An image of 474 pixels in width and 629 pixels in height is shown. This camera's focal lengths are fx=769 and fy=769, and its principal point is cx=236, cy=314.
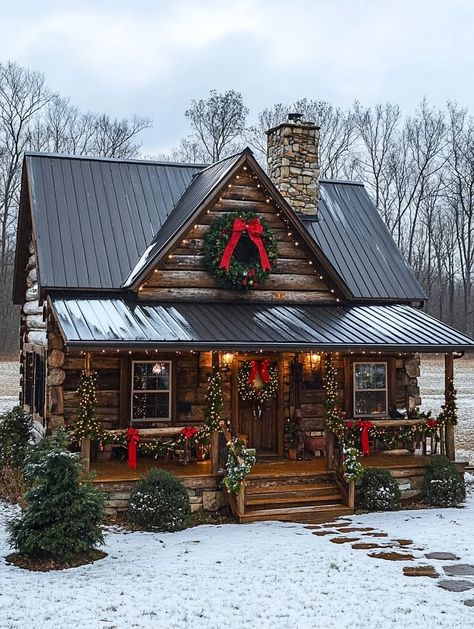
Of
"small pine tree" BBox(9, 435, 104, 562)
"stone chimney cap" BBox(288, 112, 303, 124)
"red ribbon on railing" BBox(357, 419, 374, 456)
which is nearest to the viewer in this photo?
"small pine tree" BBox(9, 435, 104, 562)

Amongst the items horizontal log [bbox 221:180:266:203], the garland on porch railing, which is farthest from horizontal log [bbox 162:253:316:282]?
the garland on porch railing

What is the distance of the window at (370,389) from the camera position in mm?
16781

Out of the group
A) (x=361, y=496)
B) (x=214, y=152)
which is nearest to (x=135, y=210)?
(x=361, y=496)

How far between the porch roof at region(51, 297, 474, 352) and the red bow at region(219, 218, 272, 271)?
2.93ft

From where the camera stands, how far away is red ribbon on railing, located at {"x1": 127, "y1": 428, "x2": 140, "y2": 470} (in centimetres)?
1364

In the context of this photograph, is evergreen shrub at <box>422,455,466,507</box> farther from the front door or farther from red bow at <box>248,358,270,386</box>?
red bow at <box>248,358,270,386</box>

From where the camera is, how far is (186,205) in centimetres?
1694

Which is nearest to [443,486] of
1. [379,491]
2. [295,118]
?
[379,491]

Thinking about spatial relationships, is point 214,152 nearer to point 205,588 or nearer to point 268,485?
point 268,485

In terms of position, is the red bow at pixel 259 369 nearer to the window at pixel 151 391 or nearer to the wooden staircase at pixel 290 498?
the window at pixel 151 391

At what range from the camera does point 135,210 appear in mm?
17234

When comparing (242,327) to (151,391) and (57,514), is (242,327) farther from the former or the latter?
(57,514)

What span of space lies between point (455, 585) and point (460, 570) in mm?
712

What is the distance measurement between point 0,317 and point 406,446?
107 ft
